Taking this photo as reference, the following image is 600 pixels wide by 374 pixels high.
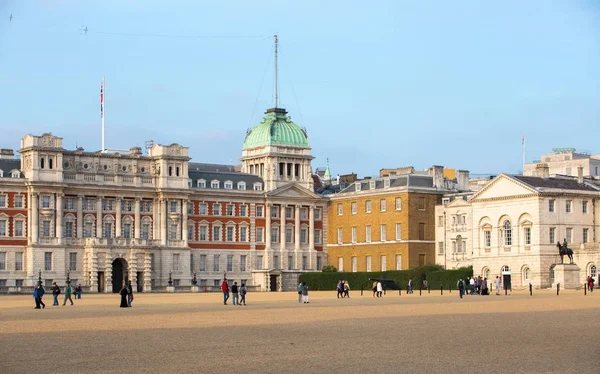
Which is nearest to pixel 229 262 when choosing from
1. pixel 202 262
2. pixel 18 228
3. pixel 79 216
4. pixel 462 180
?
pixel 202 262

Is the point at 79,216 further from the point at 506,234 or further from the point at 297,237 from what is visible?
the point at 506,234

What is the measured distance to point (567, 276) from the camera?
8656cm

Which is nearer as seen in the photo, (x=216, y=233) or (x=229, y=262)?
(x=216, y=233)

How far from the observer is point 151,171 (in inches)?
4651

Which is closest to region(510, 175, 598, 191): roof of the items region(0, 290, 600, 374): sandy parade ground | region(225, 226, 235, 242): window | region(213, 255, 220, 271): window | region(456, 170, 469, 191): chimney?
region(456, 170, 469, 191): chimney

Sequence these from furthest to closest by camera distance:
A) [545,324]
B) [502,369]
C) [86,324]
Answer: [86,324] < [545,324] < [502,369]

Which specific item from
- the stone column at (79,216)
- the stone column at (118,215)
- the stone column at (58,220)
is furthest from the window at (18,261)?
the stone column at (118,215)

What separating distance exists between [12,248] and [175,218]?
1674cm

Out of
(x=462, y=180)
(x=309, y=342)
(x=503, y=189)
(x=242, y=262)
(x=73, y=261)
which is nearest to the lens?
(x=309, y=342)

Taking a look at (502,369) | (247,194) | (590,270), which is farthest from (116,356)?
(247,194)

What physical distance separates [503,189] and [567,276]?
58.3 feet

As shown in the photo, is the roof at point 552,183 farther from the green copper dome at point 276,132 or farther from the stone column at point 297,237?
the green copper dome at point 276,132

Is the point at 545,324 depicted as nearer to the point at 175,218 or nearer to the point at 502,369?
the point at 502,369

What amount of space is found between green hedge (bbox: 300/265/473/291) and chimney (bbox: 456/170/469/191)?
15030 mm
